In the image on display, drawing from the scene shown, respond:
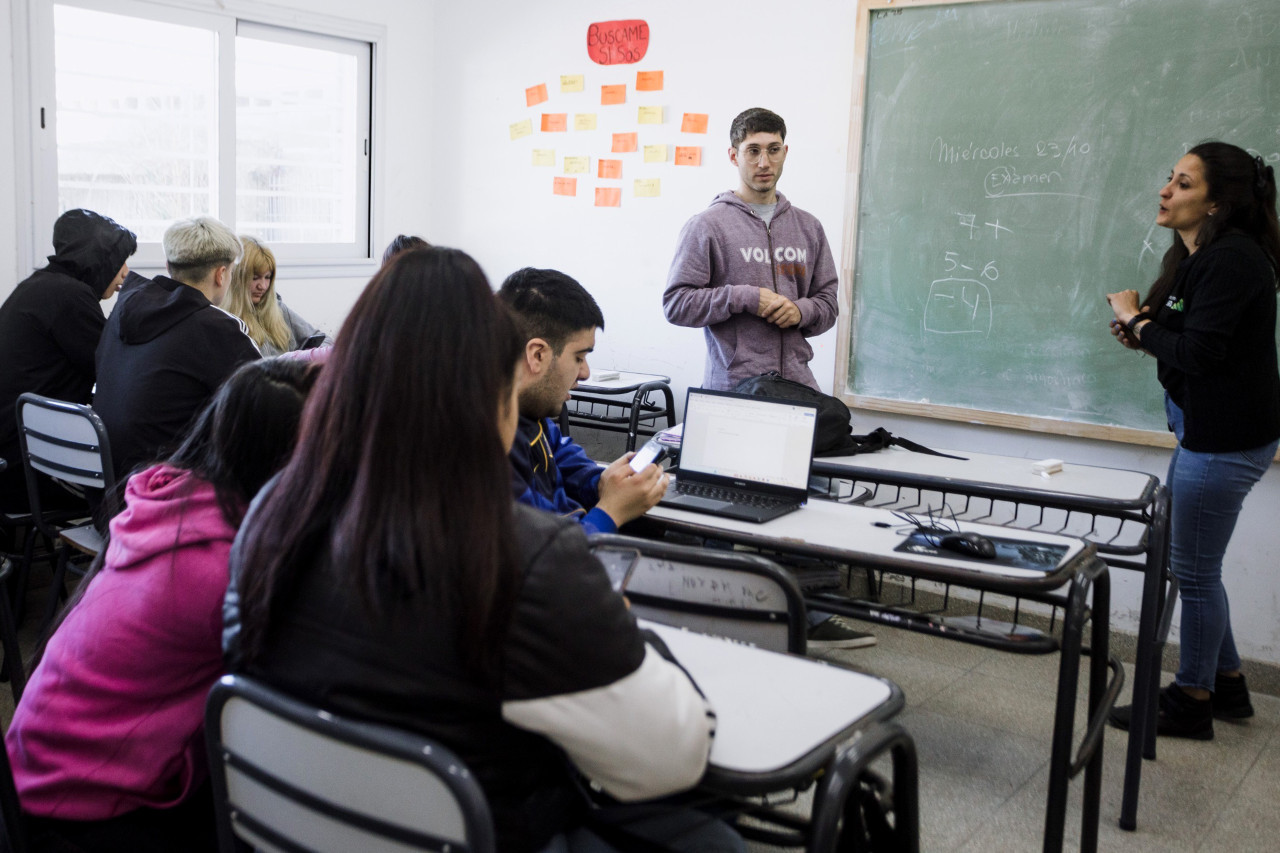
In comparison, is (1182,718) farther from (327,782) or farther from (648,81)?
(648,81)

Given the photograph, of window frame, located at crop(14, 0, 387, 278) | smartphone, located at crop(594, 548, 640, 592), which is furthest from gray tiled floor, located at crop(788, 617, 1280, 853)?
window frame, located at crop(14, 0, 387, 278)

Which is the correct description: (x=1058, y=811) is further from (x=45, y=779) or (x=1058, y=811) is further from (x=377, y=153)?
(x=377, y=153)

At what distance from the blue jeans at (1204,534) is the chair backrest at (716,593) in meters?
1.55

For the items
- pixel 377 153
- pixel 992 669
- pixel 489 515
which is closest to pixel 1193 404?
pixel 992 669

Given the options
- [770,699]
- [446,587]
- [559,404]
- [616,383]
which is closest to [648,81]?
[616,383]

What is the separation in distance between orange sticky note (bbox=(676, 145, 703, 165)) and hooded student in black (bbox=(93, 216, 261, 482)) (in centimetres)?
202

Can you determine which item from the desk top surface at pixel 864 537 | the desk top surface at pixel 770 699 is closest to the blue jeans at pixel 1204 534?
the desk top surface at pixel 864 537

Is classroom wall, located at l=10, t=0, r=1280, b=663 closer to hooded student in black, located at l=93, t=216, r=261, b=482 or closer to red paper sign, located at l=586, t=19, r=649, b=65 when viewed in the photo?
red paper sign, located at l=586, t=19, r=649, b=65

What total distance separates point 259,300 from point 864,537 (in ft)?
8.40

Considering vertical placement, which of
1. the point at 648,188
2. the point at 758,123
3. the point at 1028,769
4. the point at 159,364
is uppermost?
the point at 758,123

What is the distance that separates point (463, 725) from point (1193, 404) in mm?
2317

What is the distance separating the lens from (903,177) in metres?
3.67

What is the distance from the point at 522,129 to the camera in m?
4.73

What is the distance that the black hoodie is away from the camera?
2674mm
